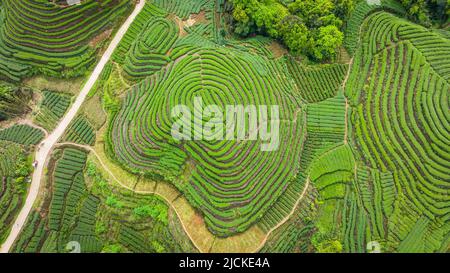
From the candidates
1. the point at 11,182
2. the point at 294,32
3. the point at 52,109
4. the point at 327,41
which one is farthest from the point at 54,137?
the point at 327,41

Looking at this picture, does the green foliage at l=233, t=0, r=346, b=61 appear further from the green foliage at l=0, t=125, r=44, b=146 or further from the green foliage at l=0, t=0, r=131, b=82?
the green foliage at l=0, t=125, r=44, b=146

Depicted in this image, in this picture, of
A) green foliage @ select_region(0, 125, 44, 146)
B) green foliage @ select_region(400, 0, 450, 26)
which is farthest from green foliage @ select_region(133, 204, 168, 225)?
green foliage @ select_region(400, 0, 450, 26)

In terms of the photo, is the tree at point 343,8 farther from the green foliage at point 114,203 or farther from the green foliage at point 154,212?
the green foliage at point 114,203

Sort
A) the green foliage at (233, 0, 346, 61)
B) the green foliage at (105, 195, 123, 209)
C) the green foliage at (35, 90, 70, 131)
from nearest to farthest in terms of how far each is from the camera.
Answer: 1. the green foliage at (105, 195, 123, 209)
2. the green foliage at (233, 0, 346, 61)
3. the green foliage at (35, 90, 70, 131)

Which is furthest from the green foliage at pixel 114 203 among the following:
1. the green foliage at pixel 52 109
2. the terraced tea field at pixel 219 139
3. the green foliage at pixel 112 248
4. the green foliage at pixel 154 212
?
the green foliage at pixel 52 109

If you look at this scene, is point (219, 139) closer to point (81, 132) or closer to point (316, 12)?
point (81, 132)

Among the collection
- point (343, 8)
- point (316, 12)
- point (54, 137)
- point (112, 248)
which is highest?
point (343, 8)
